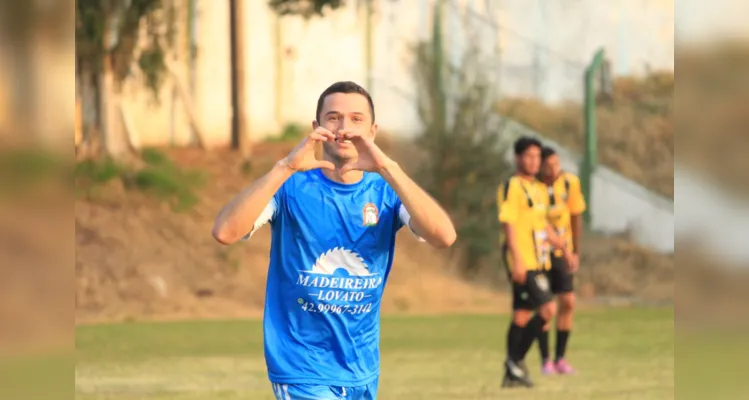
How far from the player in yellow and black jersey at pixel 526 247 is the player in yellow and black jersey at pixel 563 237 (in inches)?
7.3

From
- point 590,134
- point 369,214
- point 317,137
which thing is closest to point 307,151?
point 317,137

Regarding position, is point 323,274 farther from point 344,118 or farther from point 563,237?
point 563,237

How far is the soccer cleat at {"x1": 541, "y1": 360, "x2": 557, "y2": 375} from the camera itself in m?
13.2

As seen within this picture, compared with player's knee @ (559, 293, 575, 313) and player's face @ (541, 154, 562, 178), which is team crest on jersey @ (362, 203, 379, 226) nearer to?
player's face @ (541, 154, 562, 178)

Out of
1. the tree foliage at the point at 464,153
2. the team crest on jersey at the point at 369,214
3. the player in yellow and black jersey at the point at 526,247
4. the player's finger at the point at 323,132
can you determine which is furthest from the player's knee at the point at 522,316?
the tree foliage at the point at 464,153

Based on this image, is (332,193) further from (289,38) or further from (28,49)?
(289,38)

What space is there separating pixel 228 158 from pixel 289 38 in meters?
2.69

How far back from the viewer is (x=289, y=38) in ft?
88.2

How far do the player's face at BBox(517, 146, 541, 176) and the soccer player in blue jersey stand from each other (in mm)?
6562

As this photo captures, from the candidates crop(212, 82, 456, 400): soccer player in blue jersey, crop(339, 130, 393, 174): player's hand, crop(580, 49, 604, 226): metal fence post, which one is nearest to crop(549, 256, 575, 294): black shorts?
crop(212, 82, 456, 400): soccer player in blue jersey

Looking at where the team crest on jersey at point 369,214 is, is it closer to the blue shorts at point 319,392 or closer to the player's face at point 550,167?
the blue shorts at point 319,392

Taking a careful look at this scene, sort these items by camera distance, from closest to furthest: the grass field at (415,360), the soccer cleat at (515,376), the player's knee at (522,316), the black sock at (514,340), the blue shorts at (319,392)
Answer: the blue shorts at (319,392) → the grass field at (415,360) → the soccer cleat at (515,376) → the black sock at (514,340) → the player's knee at (522,316)

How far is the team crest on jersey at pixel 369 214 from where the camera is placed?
5863 millimetres

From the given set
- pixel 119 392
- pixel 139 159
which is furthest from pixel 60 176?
pixel 139 159
